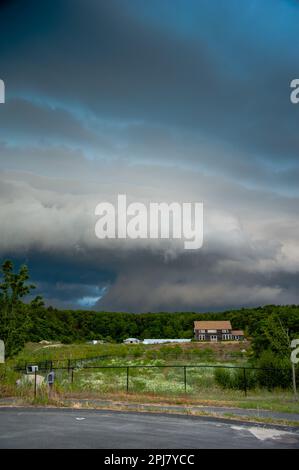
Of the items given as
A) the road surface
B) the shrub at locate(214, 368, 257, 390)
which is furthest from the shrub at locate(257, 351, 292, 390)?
the road surface

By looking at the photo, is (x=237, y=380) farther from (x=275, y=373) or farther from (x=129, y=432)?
(x=129, y=432)

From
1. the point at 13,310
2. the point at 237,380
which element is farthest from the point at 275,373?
the point at 13,310

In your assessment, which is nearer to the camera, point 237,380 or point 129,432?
point 129,432

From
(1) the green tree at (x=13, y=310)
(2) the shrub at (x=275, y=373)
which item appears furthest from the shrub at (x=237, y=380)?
(1) the green tree at (x=13, y=310)

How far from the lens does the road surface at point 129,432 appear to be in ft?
36.9

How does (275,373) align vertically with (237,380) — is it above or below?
above

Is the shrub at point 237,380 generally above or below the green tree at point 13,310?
below

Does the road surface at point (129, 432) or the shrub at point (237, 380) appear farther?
the shrub at point (237, 380)

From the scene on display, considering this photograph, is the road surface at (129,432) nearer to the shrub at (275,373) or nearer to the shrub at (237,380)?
the shrub at (275,373)

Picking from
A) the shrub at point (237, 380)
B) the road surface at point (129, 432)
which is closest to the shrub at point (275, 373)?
the shrub at point (237, 380)

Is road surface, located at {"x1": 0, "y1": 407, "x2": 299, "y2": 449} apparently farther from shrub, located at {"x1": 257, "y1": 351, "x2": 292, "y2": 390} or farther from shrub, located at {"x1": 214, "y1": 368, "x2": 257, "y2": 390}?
shrub, located at {"x1": 214, "y1": 368, "x2": 257, "y2": 390}

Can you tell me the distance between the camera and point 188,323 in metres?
167

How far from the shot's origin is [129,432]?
1282 centimetres
